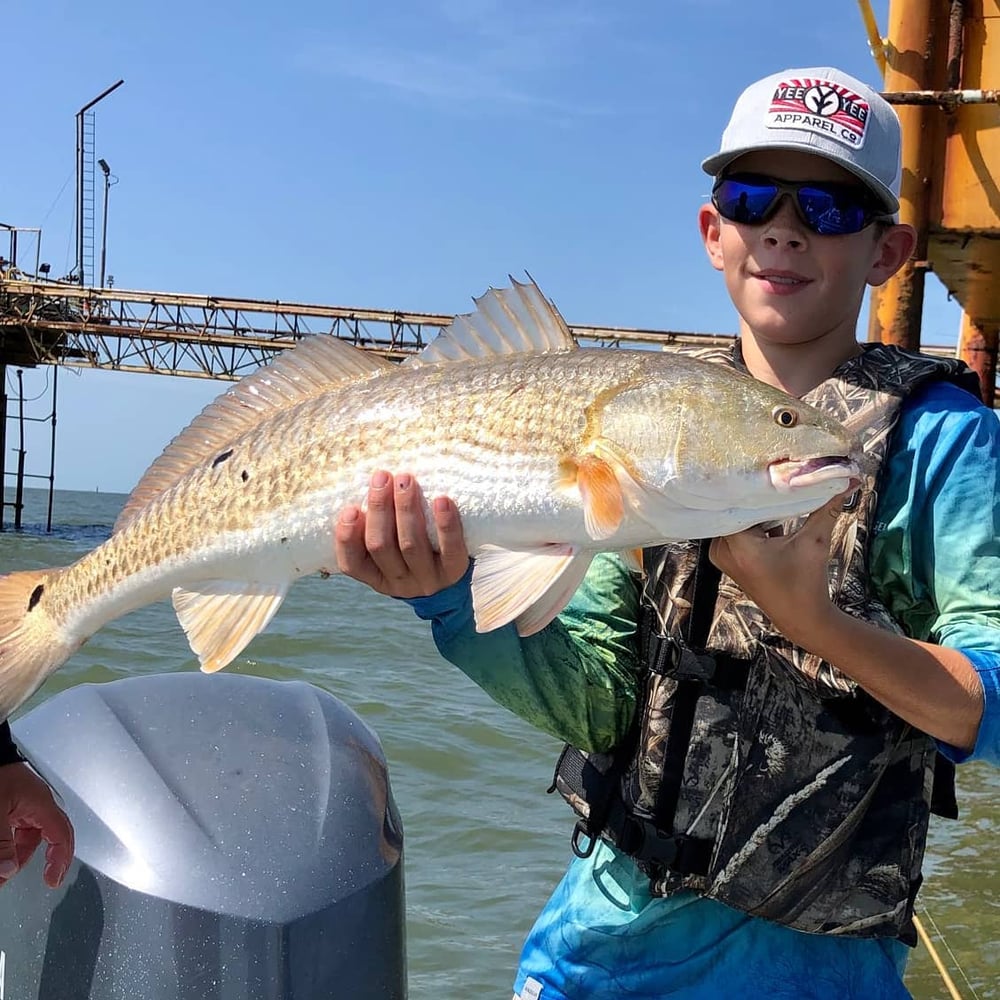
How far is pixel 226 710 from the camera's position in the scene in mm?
3104

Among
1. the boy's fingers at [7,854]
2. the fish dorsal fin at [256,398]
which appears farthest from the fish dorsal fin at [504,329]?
the boy's fingers at [7,854]

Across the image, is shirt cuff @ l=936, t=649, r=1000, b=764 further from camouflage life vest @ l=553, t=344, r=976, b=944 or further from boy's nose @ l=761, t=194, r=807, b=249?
boy's nose @ l=761, t=194, r=807, b=249

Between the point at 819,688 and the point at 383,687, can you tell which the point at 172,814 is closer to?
the point at 819,688

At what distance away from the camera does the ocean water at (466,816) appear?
559 centimetres

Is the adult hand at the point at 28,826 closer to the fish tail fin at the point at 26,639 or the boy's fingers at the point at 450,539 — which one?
the fish tail fin at the point at 26,639

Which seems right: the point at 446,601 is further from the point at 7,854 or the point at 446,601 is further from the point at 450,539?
the point at 7,854

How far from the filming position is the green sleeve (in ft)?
8.46

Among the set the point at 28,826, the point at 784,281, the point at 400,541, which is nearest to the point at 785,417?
the point at 784,281

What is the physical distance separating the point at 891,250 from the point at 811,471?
2.41 ft

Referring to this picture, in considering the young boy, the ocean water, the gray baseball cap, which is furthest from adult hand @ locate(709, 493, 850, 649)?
the ocean water

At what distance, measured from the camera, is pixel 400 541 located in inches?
97.8

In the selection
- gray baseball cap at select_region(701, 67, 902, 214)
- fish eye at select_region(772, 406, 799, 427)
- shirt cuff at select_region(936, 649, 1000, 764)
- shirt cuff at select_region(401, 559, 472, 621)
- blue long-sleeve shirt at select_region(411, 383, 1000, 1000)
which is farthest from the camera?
shirt cuff at select_region(401, 559, 472, 621)

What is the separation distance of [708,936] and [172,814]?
4.32ft

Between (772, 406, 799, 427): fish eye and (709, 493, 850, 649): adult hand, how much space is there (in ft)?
0.69
